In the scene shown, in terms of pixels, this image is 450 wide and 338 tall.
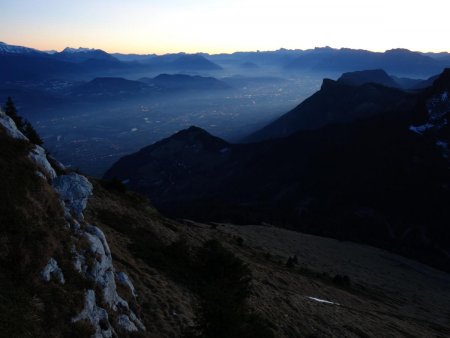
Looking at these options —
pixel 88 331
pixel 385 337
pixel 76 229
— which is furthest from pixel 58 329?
pixel 385 337

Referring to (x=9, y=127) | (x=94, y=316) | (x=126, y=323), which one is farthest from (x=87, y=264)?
(x=9, y=127)

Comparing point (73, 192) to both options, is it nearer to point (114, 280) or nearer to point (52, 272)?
point (114, 280)

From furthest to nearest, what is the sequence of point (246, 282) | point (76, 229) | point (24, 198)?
point (246, 282) → point (76, 229) → point (24, 198)

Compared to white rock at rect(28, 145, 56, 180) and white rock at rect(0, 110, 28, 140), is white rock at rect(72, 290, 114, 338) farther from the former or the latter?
white rock at rect(0, 110, 28, 140)

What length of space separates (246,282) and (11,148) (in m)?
17.5

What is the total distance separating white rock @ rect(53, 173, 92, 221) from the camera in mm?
23078

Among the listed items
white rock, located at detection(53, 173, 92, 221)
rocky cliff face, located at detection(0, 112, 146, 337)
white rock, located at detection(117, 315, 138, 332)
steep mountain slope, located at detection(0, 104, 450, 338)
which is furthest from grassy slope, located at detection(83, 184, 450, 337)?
white rock, located at detection(53, 173, 92, 221)

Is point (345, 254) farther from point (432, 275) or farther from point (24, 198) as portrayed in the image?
point (24, 198)

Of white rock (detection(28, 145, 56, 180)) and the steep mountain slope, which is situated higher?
white rock (detection(28, 145, 56, 180))

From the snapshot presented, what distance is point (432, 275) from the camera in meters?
112

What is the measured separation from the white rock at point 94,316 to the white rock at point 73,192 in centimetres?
599

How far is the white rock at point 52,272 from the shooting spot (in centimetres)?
1691

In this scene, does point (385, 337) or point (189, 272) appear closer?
point (189, 272)

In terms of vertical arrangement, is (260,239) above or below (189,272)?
below
